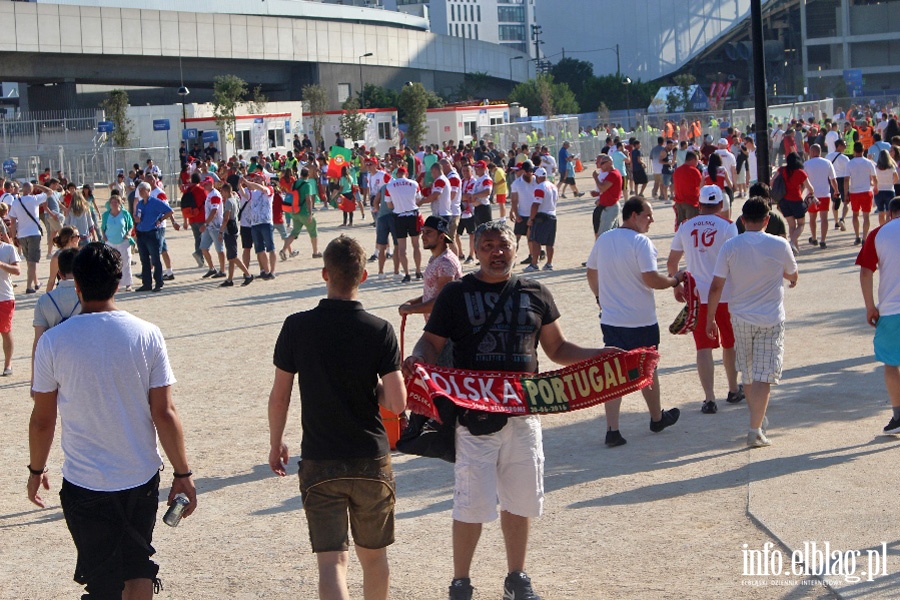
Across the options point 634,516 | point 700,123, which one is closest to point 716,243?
point 634,516

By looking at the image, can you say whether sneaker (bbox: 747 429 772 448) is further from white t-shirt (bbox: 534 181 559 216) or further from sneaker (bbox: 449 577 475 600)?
white t-shirt (bbox: 534 181 559 216)

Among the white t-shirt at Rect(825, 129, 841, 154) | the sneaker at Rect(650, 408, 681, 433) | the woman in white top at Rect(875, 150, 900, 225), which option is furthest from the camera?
the white t-shirt at Rect(825, 129, 841, 154)

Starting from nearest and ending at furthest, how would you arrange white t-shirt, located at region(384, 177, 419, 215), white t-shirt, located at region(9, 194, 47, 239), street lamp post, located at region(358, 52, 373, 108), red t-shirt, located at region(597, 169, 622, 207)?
red t-shirt, located at region(597, 169, 622, 207), white t-shirt, located at region(384, 177, 419, 215), white t-shirt, located at region(9, 194, 47, 239), street lamp post, located at region(358, 52, 373, 108)

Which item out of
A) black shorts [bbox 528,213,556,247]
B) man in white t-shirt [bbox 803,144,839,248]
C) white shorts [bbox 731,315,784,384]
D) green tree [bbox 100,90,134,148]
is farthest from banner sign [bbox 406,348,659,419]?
green tree [bbox 100,90,134,148]

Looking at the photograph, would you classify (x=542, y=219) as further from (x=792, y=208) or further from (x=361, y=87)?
(x=361, y=87)

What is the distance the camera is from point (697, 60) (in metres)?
113

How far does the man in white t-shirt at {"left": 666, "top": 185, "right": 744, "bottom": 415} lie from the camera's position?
8.93m

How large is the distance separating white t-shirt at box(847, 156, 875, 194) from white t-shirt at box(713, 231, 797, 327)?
11.0m

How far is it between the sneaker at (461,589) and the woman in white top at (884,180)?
1424 centimetres

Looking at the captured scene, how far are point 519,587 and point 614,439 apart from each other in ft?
10.1

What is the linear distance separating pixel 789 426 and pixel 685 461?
1.18 metres

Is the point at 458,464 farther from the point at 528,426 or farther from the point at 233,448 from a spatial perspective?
the point at 233,448

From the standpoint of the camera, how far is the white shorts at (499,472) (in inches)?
207

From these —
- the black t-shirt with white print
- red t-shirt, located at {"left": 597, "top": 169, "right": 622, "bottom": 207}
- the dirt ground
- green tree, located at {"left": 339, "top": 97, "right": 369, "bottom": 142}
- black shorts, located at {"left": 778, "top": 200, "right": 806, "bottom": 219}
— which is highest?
green tree, located at {"left": 339, "top": 97, "right": 369, "bottom": 142}
